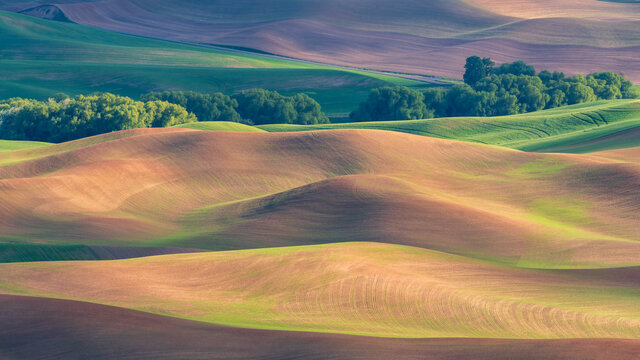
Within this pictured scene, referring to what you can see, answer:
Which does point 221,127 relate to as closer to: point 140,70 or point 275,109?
point 275,109

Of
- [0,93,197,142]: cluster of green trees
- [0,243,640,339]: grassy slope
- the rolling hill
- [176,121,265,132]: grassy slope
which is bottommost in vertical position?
[0,93,197,142]: cluster of green trees

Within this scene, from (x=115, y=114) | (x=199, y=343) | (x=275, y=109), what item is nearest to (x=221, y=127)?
(x=115, y=114)

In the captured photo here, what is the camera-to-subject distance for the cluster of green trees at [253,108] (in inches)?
3169

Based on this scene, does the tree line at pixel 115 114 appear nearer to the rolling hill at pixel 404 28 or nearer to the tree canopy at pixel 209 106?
the tree canopy at pixel 209 106

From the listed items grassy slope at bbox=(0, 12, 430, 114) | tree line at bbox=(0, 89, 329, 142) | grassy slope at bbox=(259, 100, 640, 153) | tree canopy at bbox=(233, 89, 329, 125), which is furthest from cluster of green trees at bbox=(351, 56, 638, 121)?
grassy slope at bbox=(0, 12, 430, 114)

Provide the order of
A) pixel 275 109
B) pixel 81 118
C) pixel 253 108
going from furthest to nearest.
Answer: pixel 253 108 < pixel 275 109 < pixel 81 118

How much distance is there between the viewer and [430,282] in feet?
49.0

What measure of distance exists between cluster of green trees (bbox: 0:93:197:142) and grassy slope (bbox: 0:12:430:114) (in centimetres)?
3359

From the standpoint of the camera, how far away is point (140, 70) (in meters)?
120

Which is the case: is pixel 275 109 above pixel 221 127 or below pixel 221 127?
below

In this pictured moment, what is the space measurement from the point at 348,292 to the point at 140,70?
111106 mm

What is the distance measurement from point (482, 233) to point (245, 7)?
14540 cm

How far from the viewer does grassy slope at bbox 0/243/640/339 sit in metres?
12.5

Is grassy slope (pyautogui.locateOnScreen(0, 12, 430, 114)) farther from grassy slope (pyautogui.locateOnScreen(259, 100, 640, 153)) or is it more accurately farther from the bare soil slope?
the bare soil slope
